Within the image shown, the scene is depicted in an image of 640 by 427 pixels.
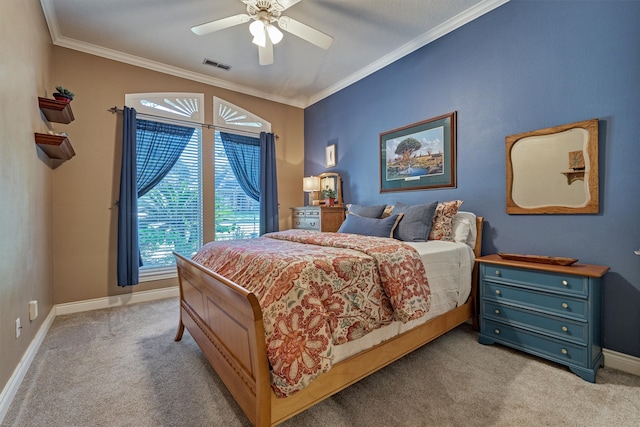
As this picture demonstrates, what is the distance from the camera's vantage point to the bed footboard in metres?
1.17

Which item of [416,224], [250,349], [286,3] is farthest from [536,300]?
[286,3]

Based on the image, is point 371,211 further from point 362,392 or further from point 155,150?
point 155,150

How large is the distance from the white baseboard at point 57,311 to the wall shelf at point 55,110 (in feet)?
6.14

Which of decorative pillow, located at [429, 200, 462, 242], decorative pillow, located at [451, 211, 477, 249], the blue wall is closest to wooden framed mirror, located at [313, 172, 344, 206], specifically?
the blue wall

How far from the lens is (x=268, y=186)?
4.39 meters

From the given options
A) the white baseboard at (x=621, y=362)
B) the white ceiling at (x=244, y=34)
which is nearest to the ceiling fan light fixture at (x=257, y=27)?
the white ceiling at (x=244, y=34)

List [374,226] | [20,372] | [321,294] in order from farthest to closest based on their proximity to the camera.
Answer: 1. [374,226]
2. [20,372]
3. [321,294]

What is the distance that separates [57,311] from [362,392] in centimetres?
331

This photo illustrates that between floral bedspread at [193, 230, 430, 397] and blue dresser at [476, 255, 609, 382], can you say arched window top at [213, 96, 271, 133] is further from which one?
blue dresser at [476, 255, 609, 382]

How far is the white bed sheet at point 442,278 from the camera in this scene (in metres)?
1.72

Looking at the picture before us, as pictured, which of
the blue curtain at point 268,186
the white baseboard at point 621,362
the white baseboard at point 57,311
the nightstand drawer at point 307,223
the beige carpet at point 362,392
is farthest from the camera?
the blue curtain at point 268,186

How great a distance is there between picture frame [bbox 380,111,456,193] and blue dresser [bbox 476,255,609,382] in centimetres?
113

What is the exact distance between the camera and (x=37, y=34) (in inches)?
94.3

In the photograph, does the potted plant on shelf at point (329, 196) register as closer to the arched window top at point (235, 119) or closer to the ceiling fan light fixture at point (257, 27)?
the arched window top at point (235, 119)
